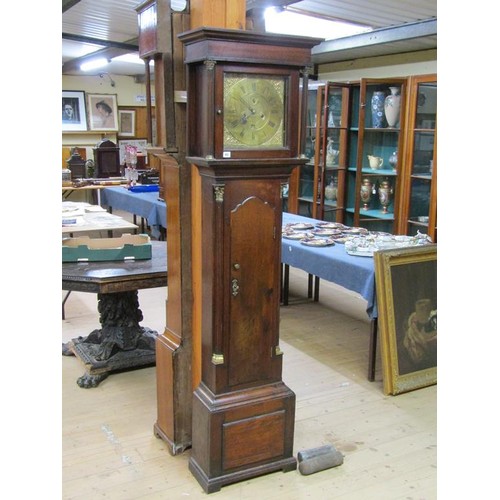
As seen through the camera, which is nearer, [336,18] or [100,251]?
[100,251]

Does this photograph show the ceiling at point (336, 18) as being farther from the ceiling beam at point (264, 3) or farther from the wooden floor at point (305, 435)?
the wooden floor at point (305, 435)

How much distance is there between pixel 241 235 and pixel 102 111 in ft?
34.0

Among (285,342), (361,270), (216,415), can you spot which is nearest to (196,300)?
(216,415)

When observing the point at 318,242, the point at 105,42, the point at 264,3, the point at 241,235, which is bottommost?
the point at 318,242

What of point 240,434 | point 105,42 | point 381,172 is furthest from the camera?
point 105,42

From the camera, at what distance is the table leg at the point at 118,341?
3701 millimetres

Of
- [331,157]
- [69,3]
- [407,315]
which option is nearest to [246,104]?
[407,315]

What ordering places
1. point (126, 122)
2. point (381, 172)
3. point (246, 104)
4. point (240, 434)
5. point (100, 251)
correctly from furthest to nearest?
point (126, 122)
point (381, 172)
point (100, 251)
point (240, 434)
point (246, 104)

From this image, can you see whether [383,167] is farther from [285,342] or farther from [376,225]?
[285,342]

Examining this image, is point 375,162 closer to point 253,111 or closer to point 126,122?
point 253,111

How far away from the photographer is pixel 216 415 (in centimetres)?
240

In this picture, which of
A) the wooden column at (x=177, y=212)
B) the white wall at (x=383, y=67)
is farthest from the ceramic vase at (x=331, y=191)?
the wooden column at (x=177, y=212)

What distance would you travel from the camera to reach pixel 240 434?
246 centimetres

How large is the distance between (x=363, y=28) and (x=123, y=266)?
12.0ft
